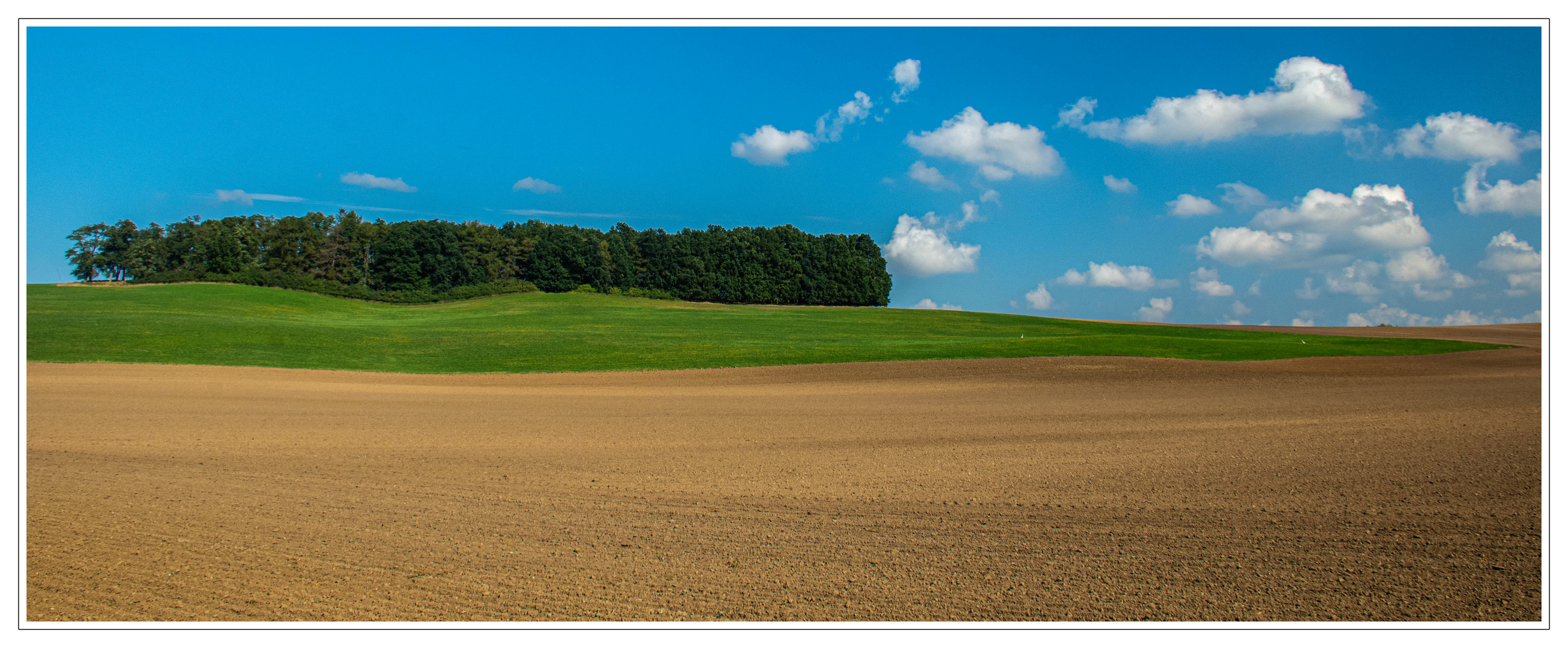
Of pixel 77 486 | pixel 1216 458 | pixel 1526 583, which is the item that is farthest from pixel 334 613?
pixel 1216 458

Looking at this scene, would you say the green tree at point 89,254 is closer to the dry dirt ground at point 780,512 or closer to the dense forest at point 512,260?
the dense forest at point 512,260

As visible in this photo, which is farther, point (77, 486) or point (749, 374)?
point (749, 374)

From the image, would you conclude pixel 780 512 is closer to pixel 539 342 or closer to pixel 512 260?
pixel 539 342

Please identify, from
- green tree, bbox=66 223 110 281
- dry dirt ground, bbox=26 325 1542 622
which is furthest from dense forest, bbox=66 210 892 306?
dry dirt ground, bbox=26 325 1542 622

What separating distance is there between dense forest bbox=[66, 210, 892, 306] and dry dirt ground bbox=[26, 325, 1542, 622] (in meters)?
53.5

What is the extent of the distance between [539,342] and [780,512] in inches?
873

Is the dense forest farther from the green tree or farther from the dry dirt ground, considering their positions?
the dry dirt ground

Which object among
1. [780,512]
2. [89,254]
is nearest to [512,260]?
[89,254]

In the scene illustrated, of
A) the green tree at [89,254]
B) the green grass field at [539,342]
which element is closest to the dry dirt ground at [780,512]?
the green grass field at [539,342]

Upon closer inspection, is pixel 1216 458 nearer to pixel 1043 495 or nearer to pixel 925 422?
pixel 1043 495

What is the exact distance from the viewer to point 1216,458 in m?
9.30

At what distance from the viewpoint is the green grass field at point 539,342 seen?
2241cm

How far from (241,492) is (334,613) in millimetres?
3908

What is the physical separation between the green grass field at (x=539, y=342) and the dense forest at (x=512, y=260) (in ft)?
57.3
